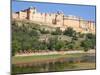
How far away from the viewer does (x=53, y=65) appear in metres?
2.83

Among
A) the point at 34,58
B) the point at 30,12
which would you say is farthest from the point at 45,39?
the point at 30,12

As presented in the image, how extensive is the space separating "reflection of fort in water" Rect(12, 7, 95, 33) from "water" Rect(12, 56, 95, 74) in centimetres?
37

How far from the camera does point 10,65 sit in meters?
2.62

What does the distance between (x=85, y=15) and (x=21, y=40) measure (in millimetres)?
898

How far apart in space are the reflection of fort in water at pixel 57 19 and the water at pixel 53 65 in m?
0.37

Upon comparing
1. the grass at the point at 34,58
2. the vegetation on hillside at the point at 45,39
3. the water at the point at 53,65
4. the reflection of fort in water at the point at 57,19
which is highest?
the reflection of fort in water at the point at 57,19

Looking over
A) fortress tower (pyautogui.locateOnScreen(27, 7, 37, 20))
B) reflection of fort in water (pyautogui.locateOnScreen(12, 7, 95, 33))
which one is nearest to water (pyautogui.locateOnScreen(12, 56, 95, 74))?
reflection of fort in water (pyautogui.locateOnScreen(12, 7, 95, 33))

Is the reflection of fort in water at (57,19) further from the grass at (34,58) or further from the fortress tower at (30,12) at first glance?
the grass at (34,58)

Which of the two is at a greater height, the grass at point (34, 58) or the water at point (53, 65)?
the grass at point (34, 58)

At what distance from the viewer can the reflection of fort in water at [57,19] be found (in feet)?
8.90

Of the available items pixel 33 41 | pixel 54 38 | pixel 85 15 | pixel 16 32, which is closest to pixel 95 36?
pixel 85 15

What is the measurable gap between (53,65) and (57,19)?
0.56m

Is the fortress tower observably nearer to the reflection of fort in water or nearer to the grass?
the reflection of fort in water

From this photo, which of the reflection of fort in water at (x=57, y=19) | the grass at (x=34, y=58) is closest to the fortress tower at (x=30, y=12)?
the reflection of fort in water at (x=57, y=19)
